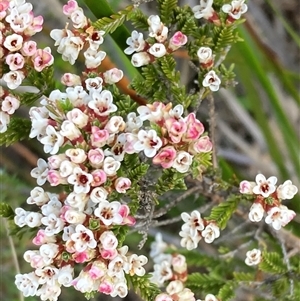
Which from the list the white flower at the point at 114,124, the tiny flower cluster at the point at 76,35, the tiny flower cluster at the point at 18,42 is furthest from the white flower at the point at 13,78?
the white flower at the point at 114,124

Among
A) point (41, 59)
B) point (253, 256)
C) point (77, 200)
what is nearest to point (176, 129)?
point (77, 200)

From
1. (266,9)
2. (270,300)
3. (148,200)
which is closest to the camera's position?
(148,200)

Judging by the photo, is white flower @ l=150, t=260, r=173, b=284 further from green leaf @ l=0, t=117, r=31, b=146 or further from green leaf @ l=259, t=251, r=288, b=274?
green leaf @ l=0, t=117, r=31, b=146

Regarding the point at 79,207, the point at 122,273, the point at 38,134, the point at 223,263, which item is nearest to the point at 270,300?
the point at 223,263

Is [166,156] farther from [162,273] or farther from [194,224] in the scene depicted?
[162,273]

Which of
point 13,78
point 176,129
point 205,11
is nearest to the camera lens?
point 176,129

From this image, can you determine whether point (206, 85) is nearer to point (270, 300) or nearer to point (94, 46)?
point (94, 46)

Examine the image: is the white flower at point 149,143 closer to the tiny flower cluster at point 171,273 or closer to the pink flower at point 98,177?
the pink flower at point 98,177
